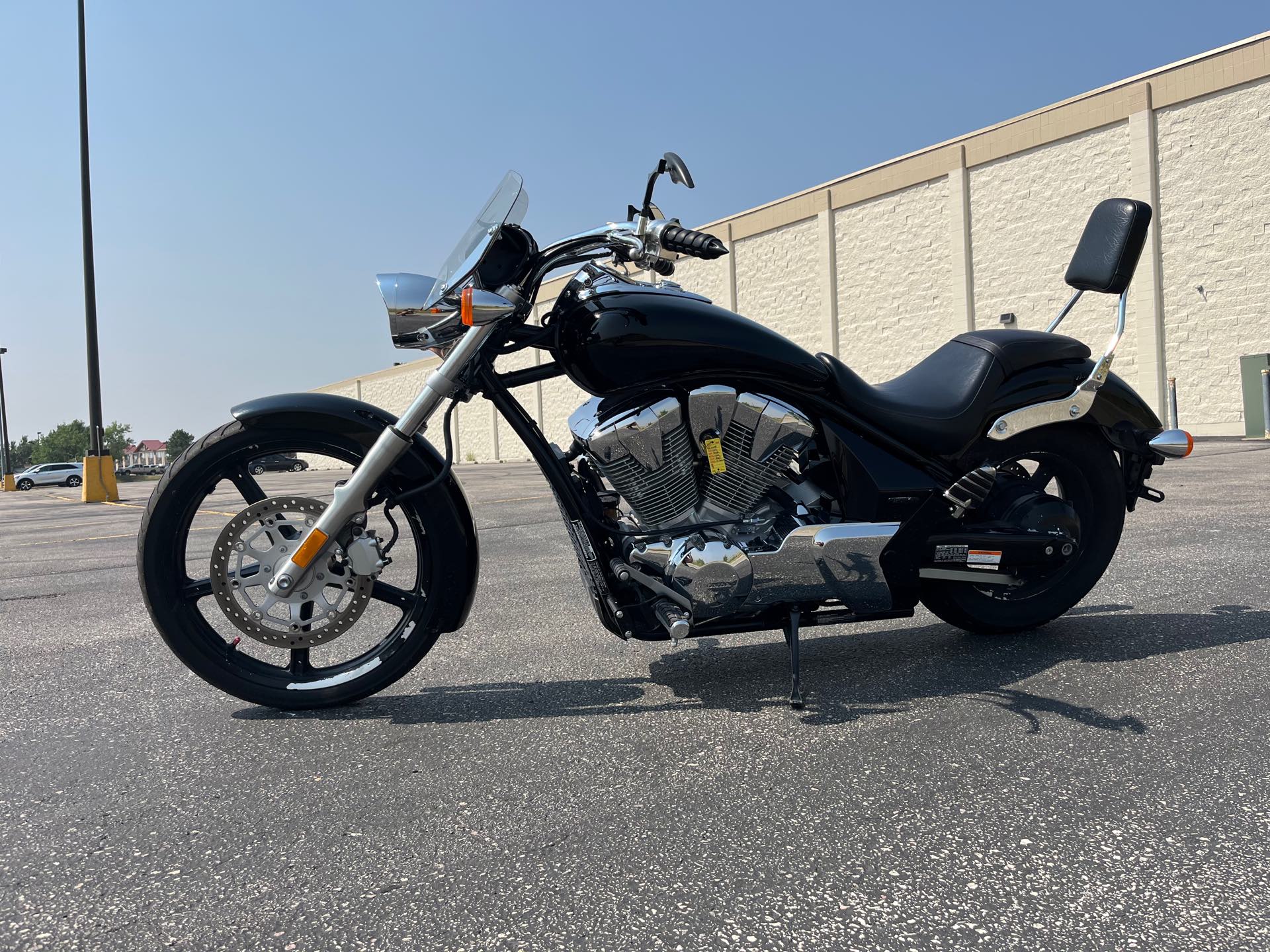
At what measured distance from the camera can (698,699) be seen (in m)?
2.85

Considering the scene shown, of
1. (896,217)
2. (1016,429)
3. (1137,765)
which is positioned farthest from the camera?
(896,217)

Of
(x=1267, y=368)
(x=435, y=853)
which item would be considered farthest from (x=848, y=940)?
(x=1267, y=368)

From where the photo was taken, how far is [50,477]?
146 feet

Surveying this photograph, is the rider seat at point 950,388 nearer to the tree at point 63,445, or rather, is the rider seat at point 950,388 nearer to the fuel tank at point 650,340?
the fuel tank at point 650,340

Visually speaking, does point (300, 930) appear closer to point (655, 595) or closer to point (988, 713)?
point (655, 595)

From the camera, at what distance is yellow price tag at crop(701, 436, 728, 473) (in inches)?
111

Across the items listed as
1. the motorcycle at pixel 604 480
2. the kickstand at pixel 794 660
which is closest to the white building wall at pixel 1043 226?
the motorcycle at pixel 604 480

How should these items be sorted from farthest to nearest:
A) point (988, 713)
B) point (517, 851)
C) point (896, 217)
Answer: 1. point (896, 217)
2. point (988, 713)
3. point (517, 851)

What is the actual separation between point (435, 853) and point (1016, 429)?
2.41 meters

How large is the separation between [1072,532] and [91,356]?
2045cm

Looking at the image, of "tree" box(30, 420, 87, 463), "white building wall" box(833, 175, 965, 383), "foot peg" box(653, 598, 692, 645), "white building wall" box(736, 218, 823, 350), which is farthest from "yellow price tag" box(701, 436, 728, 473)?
"tree" box(30, 420, 87, 463)

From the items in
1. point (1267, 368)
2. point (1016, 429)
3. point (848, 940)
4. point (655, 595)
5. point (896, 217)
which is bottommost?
point (848, 940)

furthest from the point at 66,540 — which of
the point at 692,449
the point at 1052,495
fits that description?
the point at 1052,495

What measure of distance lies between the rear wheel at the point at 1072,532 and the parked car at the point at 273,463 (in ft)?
7.57
